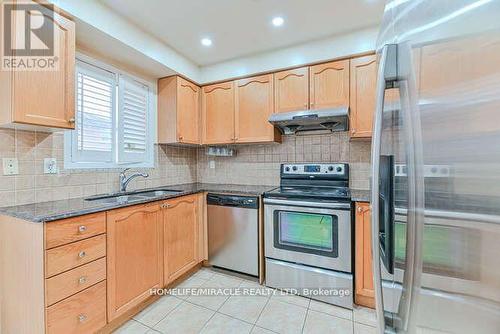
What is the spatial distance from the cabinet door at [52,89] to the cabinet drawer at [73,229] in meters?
0.65

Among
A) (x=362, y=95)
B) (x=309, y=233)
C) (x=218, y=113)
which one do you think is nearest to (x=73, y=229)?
(x=309, y=233)

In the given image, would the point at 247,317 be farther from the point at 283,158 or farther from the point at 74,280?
the point at 283,158

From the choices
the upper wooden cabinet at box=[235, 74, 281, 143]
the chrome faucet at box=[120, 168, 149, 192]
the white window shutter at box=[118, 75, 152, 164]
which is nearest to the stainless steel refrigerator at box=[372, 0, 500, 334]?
the upper wooden cabinet at box=[235, 74, 281, 143]

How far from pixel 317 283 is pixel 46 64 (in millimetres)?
2596

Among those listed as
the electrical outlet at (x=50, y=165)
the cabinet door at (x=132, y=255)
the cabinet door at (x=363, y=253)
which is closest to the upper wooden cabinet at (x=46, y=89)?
the electrical outlet at (x=50, y=165)

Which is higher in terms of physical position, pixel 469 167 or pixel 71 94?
pixel 71 94

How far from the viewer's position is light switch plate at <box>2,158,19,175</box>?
1583 millimetres

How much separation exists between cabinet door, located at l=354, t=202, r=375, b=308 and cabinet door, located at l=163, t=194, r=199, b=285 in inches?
61.7

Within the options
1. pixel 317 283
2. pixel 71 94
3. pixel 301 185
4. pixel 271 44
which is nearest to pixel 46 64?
pixel 71 94

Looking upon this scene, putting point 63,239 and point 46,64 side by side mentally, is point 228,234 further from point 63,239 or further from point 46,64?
point 46,64

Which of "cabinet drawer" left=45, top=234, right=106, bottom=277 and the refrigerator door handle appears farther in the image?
"cabinet drawer" left=45, top=234, right=106, bottom=277

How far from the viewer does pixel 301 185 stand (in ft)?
8.93

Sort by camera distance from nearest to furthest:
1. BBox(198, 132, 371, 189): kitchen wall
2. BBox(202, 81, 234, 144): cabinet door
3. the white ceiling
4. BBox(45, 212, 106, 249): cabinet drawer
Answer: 1. BBox(45, 212, 106, 249): cabinet drawer
2. the white ceiling
3. BBox(198, 132, 371, 189): kitchen wall
4. BBox(202, 81, 234, 144): cabinet door

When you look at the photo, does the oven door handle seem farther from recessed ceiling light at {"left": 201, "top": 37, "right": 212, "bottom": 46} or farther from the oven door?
recessed ceiling light at {"left": 201, "top": 37, "right": 212, "bottom": 46}
